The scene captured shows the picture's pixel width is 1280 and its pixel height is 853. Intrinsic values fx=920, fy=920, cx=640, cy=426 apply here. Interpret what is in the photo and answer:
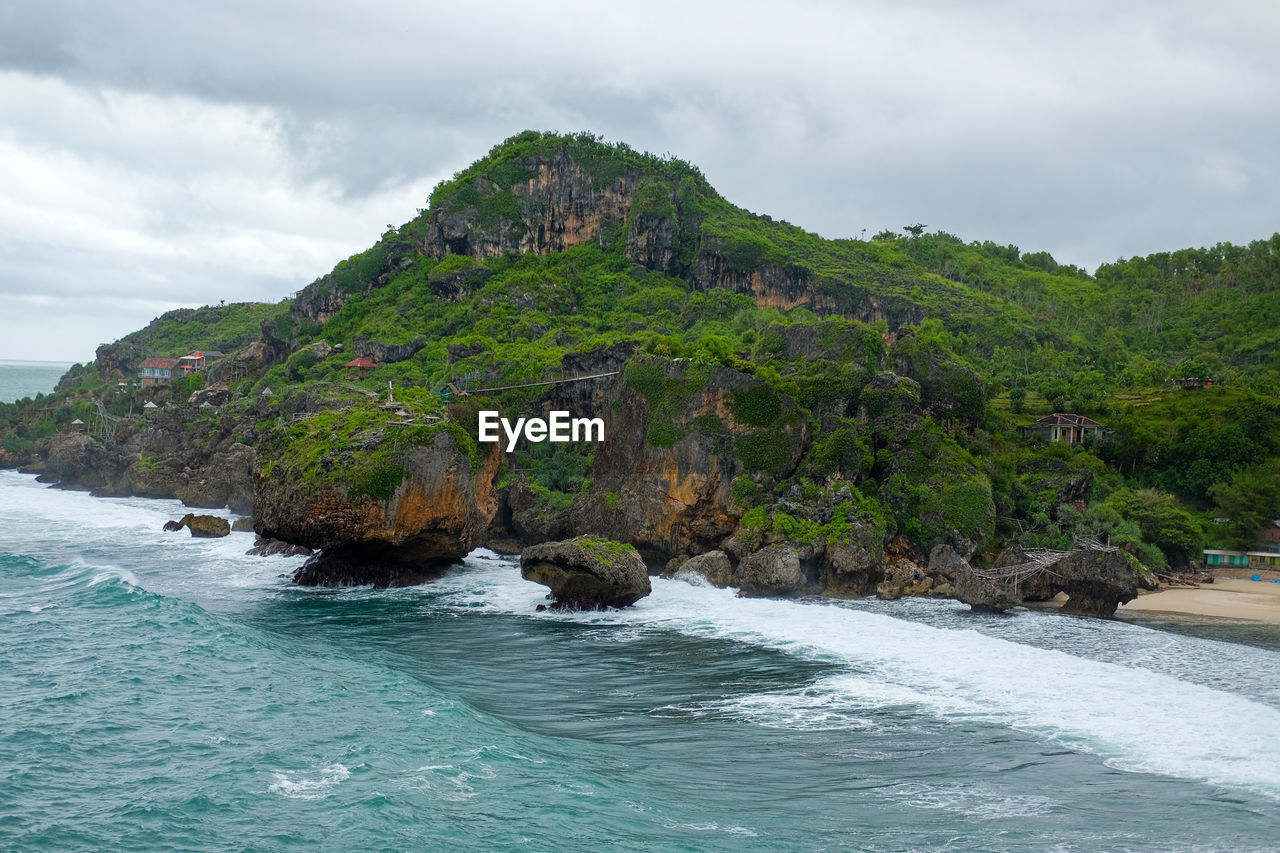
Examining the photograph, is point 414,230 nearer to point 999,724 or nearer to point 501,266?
point 501,266

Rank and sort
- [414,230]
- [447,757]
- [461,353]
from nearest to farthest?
[447,757] < [461,353] < [414,230]

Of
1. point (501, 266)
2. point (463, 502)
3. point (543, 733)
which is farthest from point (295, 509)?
point (501, 266)

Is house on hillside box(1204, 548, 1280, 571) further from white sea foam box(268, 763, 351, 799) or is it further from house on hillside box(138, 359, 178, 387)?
house on hillside box(138, 359, 178, 387)

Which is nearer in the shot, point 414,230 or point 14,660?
point 14,660

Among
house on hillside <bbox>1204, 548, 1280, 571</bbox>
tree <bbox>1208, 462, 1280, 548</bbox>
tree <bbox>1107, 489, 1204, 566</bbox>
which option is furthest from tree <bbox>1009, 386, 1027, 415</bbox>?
house on hillside <bbox>1204, 548, 1280, 571</bbox>

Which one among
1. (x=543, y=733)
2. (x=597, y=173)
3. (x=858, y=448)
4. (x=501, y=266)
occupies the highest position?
(x=597, y=173)
